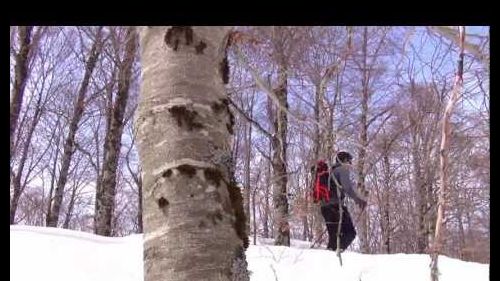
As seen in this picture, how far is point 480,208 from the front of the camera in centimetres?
505

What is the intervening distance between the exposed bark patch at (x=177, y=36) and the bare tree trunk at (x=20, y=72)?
22.2ft

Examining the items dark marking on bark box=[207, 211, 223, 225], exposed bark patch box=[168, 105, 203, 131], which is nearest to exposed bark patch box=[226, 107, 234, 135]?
exposed bark patch box=[168, 105, 203, 131]

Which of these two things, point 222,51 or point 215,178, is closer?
point 215,178

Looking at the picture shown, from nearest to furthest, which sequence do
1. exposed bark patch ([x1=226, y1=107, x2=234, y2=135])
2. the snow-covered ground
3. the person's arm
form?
exposed bark patch ([x1=226, y1=107, x2=234, y2=135]) → the snow-covered ground → the person's arm

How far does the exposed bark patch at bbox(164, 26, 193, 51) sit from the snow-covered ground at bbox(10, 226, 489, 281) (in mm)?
2523

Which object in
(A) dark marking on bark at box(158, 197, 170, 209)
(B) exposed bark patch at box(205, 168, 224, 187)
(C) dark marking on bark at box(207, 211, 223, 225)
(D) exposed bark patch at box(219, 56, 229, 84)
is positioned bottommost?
(C) dark marking on bark at box(207, 211, 223, 225)

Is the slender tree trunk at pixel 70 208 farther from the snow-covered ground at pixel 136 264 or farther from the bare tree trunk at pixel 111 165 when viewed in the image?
the snow-covered ground at pixel 136 264

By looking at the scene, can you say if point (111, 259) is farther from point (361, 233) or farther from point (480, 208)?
point (361, 233)

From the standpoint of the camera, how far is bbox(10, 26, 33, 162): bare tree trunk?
7.58m

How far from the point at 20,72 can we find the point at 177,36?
712 cm

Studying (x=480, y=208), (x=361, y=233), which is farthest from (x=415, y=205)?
(x=480, y=208)

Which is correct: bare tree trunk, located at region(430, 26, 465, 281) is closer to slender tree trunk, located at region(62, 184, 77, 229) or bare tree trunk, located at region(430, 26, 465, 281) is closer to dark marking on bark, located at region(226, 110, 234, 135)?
dark marking on bark, located at region(226, 110, 234, 135)

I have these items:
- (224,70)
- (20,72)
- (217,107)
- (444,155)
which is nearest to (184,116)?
(217,107)
